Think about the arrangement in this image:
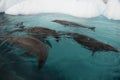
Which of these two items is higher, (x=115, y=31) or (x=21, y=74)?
(x=115, y=31)

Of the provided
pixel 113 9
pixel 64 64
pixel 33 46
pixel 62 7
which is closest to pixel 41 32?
pixel 33 46

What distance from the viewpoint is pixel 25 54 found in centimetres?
350

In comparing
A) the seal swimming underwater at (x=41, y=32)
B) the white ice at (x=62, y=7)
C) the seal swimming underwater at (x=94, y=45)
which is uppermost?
the white ice at (x=62, y=7)

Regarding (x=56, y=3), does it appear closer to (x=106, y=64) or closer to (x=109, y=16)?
(x=109, y=16)

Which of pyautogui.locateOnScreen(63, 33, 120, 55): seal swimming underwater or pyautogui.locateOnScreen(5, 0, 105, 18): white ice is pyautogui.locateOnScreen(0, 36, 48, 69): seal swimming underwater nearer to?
pyautogui.locateOnScreen(63, 33, 120, 55): seal swimming underwater

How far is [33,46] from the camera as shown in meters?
3.34

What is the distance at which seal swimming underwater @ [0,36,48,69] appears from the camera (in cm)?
319

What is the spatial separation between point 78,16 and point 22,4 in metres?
1.74

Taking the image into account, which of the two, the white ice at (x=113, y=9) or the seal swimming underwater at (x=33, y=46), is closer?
the seal swimming underwater at (x=33, y=46)

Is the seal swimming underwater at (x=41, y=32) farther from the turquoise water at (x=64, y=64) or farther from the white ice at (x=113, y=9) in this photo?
the white ice at (x=113, y=9)

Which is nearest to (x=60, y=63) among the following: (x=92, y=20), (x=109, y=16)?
(x=92, y=20)

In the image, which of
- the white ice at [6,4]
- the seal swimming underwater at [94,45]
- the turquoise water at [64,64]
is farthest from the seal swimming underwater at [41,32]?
the white ice at [6,4]

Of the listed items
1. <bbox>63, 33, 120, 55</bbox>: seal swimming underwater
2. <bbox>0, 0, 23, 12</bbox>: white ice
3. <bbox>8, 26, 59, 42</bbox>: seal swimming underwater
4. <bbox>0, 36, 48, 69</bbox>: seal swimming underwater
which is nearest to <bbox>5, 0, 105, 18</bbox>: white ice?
<bbox>0, 0, 23, 12</bbox>: white ice

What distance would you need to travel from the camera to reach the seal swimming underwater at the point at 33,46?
10.5 feet
